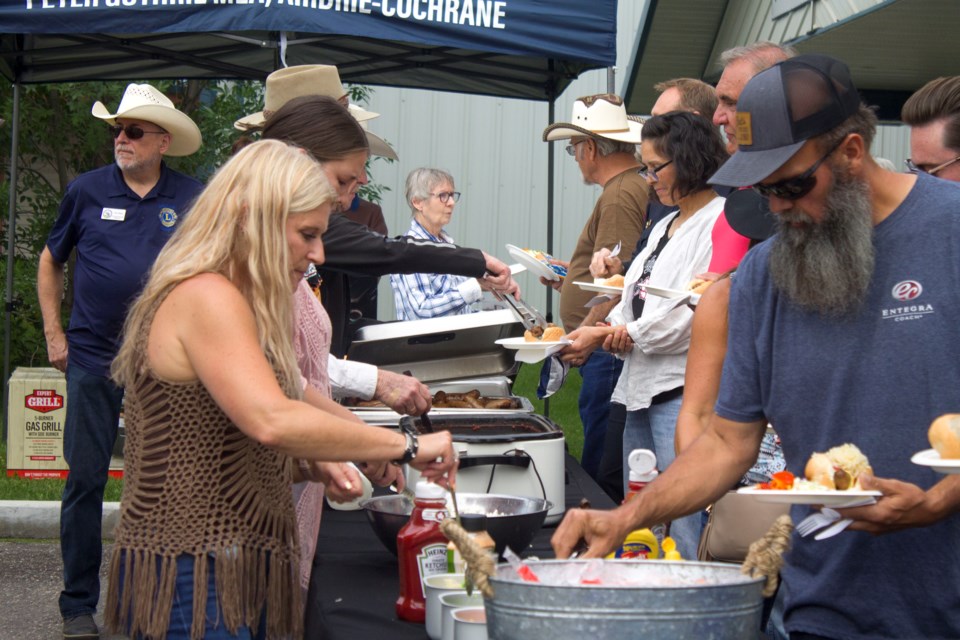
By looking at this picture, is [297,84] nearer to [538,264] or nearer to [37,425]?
[538,264]

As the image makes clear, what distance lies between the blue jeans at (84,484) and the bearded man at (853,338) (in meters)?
2.93

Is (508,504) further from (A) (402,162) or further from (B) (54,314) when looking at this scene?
(A) (402,162)

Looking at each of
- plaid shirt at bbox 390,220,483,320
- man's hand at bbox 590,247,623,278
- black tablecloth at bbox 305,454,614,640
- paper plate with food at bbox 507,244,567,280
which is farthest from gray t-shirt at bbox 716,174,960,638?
plaid shirt at bbox 390,220,483,320

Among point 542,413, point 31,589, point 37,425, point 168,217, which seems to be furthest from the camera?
point 542,413

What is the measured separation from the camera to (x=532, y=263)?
4.59 metres

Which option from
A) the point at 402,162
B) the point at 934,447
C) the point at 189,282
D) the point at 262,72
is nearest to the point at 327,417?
the point at 189,282

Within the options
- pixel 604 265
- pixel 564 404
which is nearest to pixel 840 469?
pixel 604 265

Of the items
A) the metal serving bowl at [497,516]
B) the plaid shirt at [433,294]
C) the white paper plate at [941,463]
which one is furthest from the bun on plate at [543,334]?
the white paper plate at [941,463]

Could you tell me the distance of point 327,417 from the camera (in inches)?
83.3

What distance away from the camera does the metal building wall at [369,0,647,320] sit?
11.9m

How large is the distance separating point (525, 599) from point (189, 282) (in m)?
1.04

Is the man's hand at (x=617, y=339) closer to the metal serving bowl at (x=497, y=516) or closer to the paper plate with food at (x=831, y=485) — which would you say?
the metal serving bowl at (x=497, y=516)

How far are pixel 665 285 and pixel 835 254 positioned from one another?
1.80 meters

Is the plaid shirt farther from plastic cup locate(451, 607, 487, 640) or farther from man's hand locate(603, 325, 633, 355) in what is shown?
plastic cup locate(451, 607, 487, 640)
